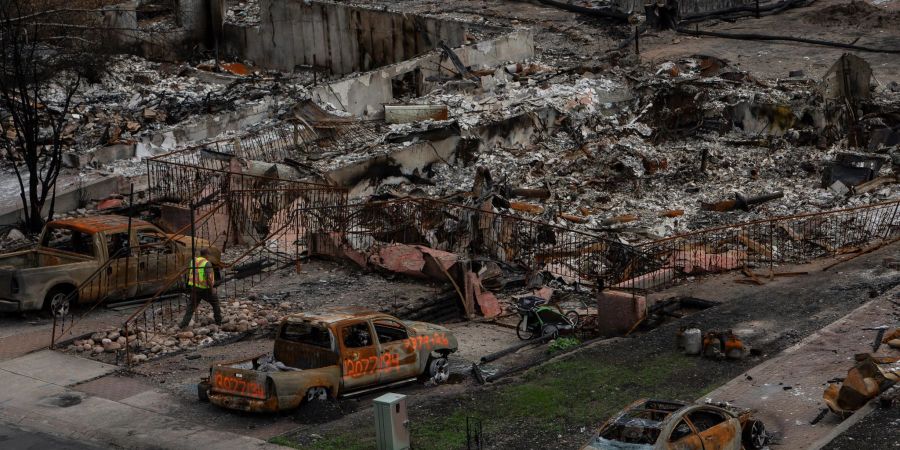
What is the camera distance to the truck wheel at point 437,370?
15008 millimetres

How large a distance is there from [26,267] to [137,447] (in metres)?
6.27

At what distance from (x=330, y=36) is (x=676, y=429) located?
1151 inches

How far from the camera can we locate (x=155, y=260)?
18.2m

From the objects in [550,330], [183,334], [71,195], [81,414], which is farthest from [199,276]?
[71,195]

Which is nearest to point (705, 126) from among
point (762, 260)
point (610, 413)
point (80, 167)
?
point (762, 260)

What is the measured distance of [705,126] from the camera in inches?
1143

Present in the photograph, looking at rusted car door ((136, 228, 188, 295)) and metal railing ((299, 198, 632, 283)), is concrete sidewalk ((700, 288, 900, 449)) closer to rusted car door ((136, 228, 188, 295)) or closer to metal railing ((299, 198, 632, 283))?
metal railing ((299, 198, 632, 283))

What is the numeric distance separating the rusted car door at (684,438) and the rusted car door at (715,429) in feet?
0.28

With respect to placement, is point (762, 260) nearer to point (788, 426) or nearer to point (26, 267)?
point (788, 426)

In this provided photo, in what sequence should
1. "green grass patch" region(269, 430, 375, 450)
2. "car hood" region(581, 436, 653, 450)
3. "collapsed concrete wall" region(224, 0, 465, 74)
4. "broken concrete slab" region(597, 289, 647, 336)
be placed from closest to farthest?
→ "car hood" region(581, 436, 653, 450) < "green grass patch" region(269, 430, 375, 450) < "broken concrete slab" region(597, 289, 647, 336) < "collapsed concrete wall" region(224, 0, 465, 74)

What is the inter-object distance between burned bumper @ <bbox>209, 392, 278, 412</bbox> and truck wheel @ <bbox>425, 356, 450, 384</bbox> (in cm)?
236

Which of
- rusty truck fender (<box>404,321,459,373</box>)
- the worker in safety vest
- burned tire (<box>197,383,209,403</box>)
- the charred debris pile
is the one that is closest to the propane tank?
rusty truck fender (<box>404,321,459,373</box>)

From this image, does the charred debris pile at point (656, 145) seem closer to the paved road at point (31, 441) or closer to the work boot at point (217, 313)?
the work boot at point (217, 313)

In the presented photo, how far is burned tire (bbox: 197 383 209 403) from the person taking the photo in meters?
14.0
